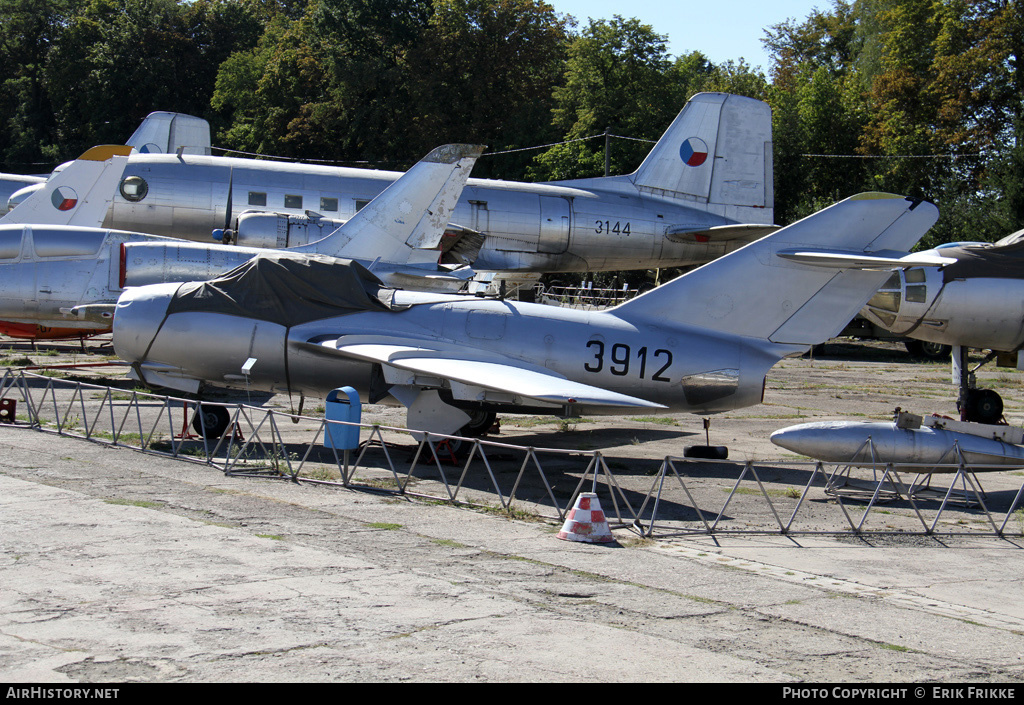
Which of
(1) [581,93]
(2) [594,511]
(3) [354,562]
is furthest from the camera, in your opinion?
(1) [581,93]

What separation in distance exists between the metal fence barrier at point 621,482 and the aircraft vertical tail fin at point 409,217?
5.41 meters

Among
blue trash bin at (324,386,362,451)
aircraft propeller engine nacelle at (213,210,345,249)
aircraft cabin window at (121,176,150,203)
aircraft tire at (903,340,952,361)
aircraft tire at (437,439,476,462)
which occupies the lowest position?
aircraft tire at (903,340,952,361)

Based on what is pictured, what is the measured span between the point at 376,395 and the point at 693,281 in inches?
236

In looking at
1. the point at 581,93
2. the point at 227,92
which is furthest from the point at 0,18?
the point at 581,93

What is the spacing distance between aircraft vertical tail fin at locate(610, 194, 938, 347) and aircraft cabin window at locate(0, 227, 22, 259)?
15550mm

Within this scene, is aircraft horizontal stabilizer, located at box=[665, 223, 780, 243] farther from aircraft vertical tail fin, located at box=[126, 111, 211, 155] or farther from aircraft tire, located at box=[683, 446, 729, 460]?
aircraft vertical tail fin, located at box=[126, 111, 211, 155]

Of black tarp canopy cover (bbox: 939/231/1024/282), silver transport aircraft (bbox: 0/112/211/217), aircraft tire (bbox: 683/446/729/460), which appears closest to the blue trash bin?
aircraft tire (bbox: 683/446/729/460)

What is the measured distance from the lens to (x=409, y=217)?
22.8m

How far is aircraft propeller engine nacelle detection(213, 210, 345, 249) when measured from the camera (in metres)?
27.4

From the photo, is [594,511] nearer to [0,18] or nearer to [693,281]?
[693,281]

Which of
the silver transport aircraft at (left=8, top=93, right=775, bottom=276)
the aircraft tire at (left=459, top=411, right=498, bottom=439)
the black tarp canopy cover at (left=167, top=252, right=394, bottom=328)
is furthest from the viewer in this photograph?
the silver transport aircraft at (left=8, top=93, right=775, bottom=276)

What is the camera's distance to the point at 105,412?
20.1 m

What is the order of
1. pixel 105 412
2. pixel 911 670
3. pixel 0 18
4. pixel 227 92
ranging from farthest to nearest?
1. pixel 0 18
2. pixel 227 92
3. pixel 105 412
4. pixel 911 670

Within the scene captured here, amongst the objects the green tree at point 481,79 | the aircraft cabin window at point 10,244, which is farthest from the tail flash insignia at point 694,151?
the green tree at point 481,79
